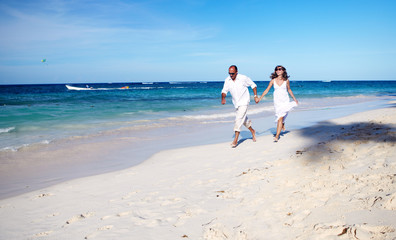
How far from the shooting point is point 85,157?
6.38 meters

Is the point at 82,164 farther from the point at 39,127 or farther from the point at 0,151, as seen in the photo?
the point at 39,127

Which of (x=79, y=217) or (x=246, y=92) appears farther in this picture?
(x=246, y=92)

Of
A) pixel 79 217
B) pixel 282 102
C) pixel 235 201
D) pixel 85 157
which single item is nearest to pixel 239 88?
pixel 282 102

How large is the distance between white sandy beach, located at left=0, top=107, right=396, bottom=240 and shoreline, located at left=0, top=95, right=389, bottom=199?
61 centimetres

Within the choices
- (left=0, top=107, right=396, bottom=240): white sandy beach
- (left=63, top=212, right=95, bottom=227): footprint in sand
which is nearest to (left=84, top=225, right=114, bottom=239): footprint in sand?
(left=0, top=107, right=396, bottom=240): white sandy beach

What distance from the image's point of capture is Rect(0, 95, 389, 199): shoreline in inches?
196

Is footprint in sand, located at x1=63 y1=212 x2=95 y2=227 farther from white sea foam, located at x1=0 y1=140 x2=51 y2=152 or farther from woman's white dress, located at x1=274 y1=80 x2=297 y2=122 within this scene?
white sea foam, located at x1=0 y1=140 x2=51 y2=152

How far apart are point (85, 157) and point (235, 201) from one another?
14.5ft

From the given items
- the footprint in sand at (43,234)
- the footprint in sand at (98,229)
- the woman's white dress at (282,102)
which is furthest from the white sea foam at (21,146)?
the woman's white dress at (282,102)

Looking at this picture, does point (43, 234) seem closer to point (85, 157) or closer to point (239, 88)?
point (85, 157)

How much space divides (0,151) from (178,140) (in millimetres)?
4732

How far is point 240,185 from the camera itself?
3.83m

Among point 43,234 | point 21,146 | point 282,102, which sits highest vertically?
point 282,102

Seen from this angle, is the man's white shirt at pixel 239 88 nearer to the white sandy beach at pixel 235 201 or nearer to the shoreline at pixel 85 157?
the shoreline at pixel 85 157
